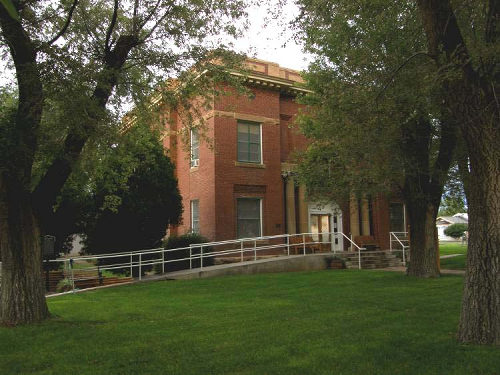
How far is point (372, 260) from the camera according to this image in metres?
20.4

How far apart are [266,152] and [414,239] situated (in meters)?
9.04

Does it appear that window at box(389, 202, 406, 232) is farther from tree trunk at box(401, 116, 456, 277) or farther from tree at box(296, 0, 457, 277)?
tree trunk at box(401, 116, 456, 277)

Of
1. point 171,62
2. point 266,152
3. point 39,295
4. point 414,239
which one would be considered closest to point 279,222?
point 266,152

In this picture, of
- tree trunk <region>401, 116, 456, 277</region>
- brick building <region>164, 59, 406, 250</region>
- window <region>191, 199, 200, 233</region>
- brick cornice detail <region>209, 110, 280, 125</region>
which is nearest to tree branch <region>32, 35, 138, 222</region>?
tree trunk <region>401, 116, 456, 277</region>

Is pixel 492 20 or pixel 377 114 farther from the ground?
pixel 492 20

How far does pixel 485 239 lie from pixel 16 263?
7.87 metres

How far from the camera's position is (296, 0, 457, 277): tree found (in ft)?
A: 33.6

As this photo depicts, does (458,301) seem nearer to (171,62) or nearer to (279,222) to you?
(171,62)

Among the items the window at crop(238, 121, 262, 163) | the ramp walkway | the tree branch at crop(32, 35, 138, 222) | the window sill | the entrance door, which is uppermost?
the window at crop(238, 121, 262, 163)

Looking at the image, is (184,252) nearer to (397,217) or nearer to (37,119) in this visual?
(37,119)

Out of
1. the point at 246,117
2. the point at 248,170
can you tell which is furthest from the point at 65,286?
the point at 246,117

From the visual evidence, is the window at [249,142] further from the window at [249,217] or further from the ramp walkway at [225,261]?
the ramp walkway at [225,261]

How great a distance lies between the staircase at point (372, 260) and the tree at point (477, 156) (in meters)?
13.4

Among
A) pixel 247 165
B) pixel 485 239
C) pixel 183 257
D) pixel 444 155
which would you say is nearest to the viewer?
pixel 485 239
